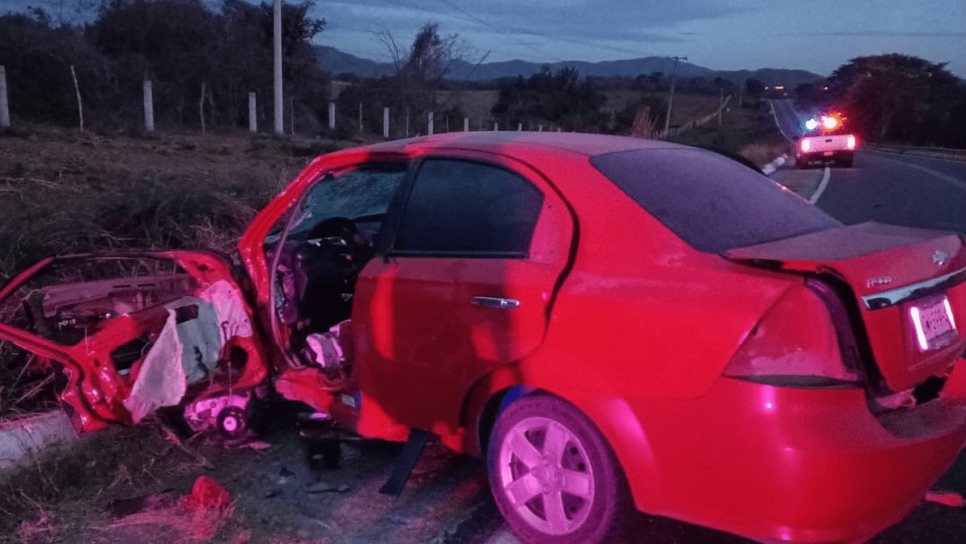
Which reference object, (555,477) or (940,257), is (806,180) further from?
(555,477)

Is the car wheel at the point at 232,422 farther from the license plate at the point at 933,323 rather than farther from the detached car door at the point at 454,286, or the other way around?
the license plate at the point at 933,323

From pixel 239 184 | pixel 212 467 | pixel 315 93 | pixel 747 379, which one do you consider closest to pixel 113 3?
pixel 315 93

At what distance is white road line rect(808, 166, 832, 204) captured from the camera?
1820cm

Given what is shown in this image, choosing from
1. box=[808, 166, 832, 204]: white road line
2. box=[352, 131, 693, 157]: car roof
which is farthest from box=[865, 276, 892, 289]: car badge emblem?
box=[808, 166, 832, 204]: white road line

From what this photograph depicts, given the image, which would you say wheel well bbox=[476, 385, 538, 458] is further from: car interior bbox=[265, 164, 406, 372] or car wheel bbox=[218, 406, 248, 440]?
car wheel bbox=[218, 406, 248, 440]

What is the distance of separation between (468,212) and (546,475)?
1.12 metres

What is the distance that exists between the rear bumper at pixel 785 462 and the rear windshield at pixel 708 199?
24.5 inches

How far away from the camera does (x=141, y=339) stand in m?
4.52

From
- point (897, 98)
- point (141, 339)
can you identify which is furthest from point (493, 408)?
point (897, 98)

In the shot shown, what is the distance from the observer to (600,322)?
3.24m

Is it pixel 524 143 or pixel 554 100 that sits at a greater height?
pixel 524 143

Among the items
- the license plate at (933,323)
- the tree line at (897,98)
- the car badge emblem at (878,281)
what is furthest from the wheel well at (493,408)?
the tree line at (897,98)

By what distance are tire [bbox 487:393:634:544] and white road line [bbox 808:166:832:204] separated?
13.3m

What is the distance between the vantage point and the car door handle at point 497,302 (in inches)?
137
